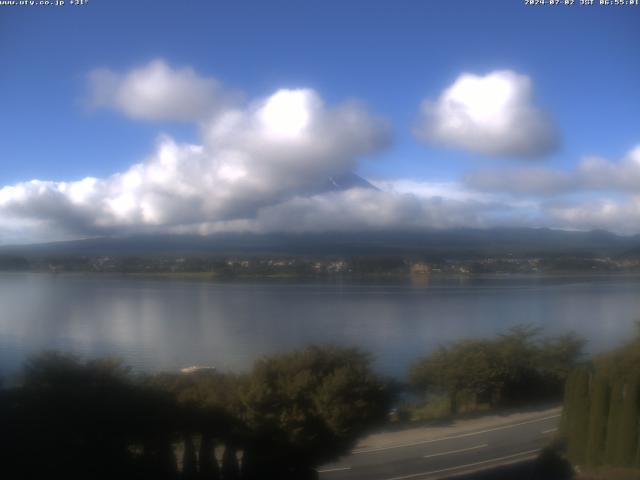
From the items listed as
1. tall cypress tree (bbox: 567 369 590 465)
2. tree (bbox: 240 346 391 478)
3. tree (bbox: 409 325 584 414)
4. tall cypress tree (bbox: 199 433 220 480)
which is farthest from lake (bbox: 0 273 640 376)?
tall cypress tree (bbox: 567 369 590 465)

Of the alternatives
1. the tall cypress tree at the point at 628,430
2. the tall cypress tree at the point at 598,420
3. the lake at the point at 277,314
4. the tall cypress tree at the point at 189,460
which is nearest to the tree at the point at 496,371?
the lake at the point at 277,314

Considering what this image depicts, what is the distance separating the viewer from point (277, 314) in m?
12.7

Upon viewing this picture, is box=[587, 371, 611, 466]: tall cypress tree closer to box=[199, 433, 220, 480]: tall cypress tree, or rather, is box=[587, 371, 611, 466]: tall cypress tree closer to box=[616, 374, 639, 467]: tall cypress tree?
box=[616, 374, 639, 467]: tall cypress tree

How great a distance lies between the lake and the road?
1383mm

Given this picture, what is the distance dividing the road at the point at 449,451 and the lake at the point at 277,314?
138 centimetres

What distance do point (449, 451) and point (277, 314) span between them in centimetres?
550

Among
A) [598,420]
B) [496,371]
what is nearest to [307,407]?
[496,371]

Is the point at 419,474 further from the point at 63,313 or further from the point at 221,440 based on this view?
the point at 63,313

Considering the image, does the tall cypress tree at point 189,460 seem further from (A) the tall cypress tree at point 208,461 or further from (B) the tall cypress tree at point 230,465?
(B) the tall cypress tree at point 230,465

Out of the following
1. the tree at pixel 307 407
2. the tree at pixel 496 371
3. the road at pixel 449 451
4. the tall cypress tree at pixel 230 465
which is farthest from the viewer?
the tree at pixel 496 371

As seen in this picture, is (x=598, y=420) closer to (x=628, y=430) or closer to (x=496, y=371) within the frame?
(x=628, y=430)

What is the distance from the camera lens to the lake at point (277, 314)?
9435 mm

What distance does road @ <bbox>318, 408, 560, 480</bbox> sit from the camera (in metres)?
7.52

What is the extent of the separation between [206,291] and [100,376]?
6721 mm
